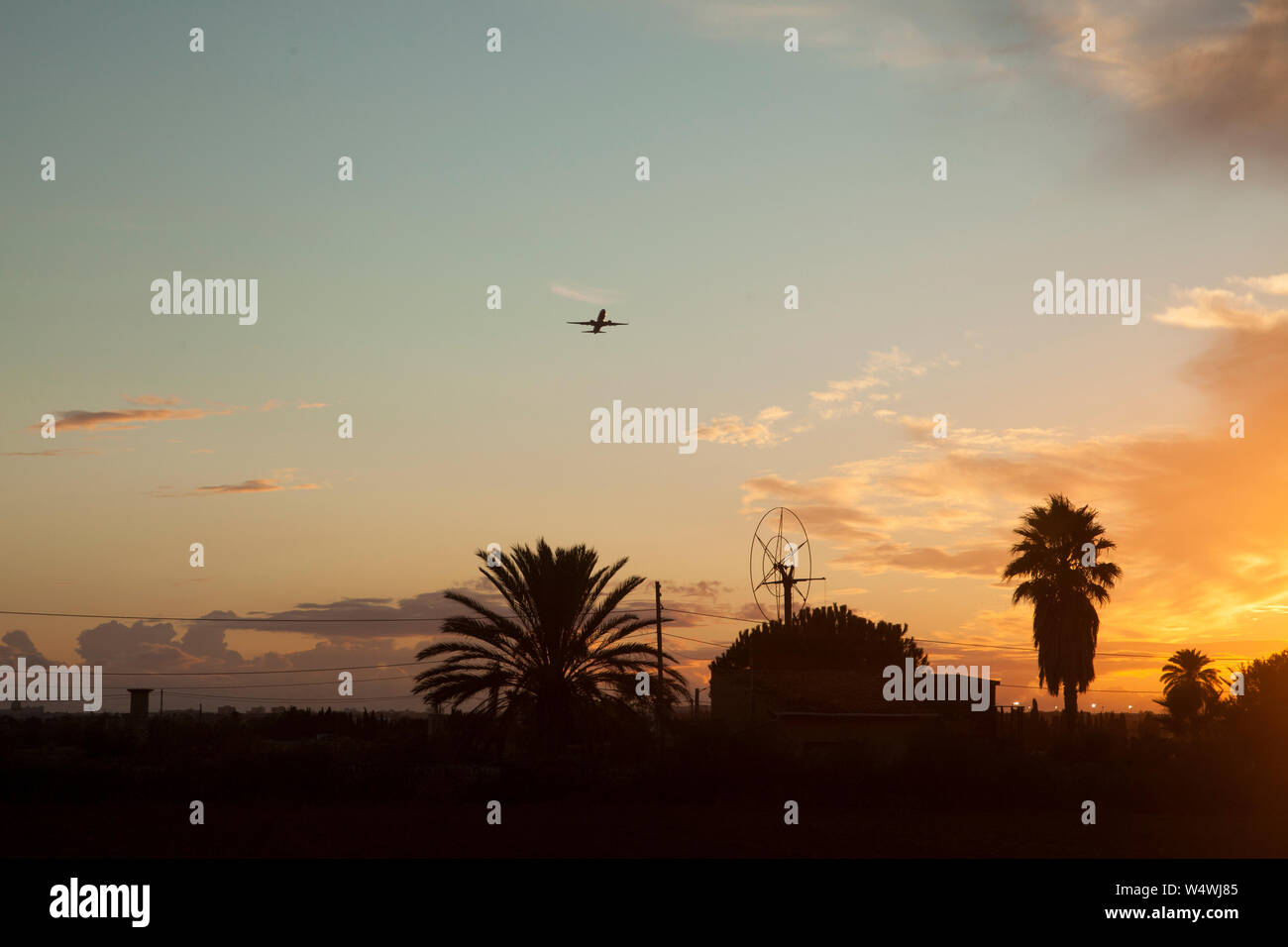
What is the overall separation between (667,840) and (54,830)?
46.0 feet

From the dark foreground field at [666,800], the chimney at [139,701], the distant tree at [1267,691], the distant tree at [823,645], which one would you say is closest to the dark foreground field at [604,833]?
the dark foreground field at [666,800]

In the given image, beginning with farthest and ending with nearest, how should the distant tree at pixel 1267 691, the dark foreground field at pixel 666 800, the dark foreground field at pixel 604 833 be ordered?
the distant tree at pixel 1267 691
the dark foreground field at pixel 666 800
the dark foreground field at pixel 604 833

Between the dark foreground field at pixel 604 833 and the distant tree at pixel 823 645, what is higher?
the distant tree at pixel 823 645

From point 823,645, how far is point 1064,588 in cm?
1352

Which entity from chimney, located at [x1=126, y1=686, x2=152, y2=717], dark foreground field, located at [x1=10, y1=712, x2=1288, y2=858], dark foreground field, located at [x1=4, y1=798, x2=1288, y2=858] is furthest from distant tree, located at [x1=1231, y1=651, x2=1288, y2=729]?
chimney, located at [x1=126, y1=686, x2=152, y2=717]

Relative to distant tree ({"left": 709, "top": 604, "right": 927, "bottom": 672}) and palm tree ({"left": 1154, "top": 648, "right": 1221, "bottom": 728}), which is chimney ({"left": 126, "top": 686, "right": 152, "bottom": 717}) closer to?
distant tree ({"left": 709, "top": 604, "right": 927, "bottom": 672})

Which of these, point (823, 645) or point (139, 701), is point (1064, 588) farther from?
point (139, 701)

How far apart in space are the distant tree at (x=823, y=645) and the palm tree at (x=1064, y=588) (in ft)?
28.1

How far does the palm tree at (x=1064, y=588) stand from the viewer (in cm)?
4834

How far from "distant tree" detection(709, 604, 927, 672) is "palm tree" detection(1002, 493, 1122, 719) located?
8551 millimetres

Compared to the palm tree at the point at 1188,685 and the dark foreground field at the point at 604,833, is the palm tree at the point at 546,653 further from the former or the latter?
the palm tree at the point at 1188,685

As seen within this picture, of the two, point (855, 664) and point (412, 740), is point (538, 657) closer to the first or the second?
point (412, 740)

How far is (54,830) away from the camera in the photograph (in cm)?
2548
